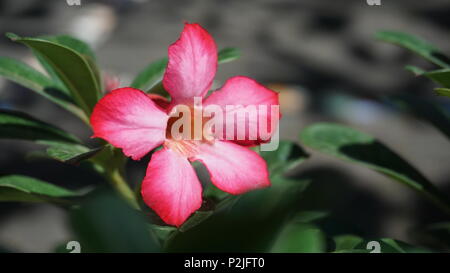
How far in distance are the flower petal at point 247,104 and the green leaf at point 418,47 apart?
29cm

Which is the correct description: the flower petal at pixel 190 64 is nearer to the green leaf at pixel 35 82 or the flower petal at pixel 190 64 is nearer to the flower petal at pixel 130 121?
the flower petal at pixel 130 121

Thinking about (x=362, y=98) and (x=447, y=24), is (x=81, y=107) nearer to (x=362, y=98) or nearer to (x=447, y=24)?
(x=362, y=98)

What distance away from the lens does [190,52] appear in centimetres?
52

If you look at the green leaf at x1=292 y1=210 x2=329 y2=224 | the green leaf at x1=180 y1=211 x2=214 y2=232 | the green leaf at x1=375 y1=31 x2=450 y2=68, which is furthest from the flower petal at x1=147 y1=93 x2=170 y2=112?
the green leaf at x1=375 y1=31 x2=450 y2=68

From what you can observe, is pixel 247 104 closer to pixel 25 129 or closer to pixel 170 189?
pixel 170 189

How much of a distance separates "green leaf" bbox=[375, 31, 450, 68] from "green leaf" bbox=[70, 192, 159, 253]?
51cm

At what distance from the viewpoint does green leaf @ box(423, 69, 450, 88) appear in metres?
0.58

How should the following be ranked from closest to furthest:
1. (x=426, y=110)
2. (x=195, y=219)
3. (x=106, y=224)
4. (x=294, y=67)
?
(x=106, y=224), (x=195, y=219), (x=426, y=110), (x=294, y=67)

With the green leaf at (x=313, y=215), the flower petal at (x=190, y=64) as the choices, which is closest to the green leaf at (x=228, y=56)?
the flower petal at (x=190, y=64)

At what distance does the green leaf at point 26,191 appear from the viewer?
2.02ft

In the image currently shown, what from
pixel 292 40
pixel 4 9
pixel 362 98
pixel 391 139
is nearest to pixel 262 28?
pixel 292 40

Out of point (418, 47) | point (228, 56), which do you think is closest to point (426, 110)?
point (418, 47)

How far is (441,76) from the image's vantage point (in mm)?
593

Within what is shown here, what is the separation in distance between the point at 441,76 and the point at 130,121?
35 cm
